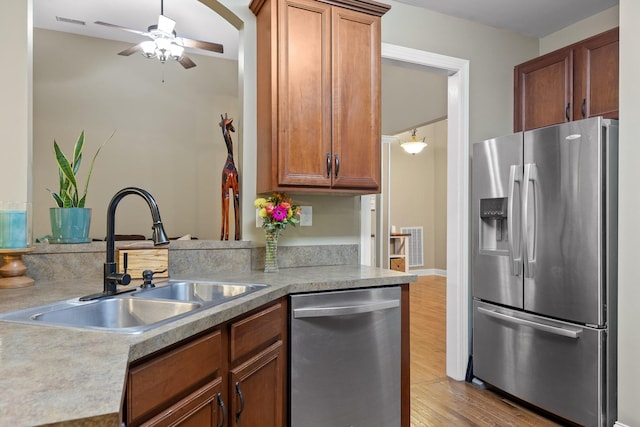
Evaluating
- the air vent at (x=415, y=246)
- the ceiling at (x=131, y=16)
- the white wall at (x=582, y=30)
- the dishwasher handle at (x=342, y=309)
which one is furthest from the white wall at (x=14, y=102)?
the air vent at (x=415, y=246)

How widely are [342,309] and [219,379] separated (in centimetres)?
71

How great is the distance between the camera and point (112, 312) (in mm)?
1427

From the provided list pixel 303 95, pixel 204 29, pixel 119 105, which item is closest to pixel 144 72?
pixel 119 105

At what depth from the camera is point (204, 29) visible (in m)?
4.67

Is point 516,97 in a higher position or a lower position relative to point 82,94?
lower

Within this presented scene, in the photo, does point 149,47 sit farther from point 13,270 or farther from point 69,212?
point 13,270

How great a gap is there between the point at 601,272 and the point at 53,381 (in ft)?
7.93

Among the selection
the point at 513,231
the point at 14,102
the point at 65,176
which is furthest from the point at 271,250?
the point at 513,231

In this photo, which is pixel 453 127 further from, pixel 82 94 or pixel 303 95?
pixel 82 94

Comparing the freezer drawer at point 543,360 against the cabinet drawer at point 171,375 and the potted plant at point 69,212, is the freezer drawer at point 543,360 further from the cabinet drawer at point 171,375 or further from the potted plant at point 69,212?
the potted plant at point 69,212

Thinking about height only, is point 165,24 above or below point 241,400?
above

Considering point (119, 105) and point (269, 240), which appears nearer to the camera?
point (269, 240)

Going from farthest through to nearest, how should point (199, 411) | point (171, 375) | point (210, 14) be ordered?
point (210, 14)
point (199, 411)
point (171, 375)

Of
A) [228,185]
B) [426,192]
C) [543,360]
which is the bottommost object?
[543,360]
